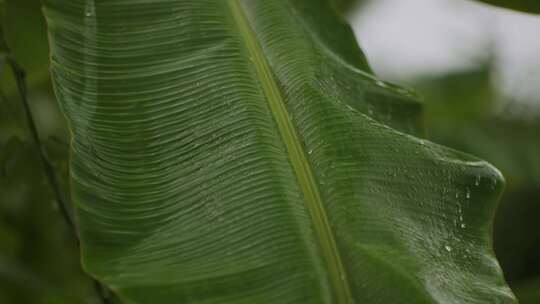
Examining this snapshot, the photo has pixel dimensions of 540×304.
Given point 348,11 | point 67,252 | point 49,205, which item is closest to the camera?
point 49,205

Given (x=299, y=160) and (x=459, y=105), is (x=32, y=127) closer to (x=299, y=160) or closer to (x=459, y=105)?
(x=299, y=160)

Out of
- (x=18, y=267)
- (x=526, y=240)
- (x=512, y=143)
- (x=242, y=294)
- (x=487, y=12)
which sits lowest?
(x=526, y=240)

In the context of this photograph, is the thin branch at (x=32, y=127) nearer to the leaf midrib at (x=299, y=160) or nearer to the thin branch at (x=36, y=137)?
the thin branch at (x=36, y=137)

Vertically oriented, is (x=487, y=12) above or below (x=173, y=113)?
below

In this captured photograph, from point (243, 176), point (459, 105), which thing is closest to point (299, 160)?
point (243, 176)

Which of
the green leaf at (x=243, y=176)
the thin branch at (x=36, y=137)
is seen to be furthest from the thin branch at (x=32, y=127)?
the green leaf at (x=243, y=176)

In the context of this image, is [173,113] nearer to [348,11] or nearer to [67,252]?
[67,252]

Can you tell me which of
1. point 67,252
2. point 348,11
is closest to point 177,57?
point 67,252
